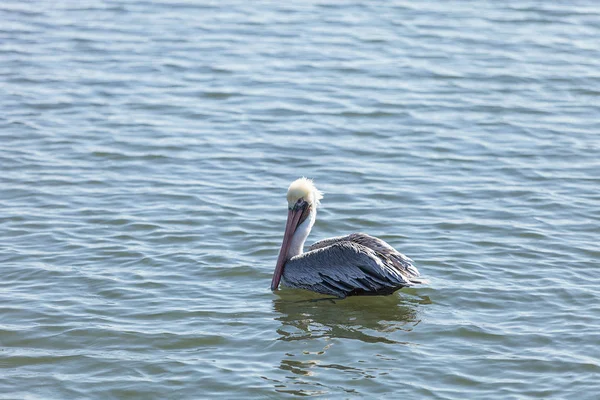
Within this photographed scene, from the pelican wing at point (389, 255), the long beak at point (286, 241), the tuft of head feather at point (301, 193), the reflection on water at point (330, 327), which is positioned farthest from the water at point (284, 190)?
the tuft of head feather at point (301, 193)

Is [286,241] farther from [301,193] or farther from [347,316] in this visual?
[347,316]

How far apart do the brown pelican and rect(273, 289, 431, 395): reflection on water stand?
4.8 inches

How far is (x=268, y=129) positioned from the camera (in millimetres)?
11453

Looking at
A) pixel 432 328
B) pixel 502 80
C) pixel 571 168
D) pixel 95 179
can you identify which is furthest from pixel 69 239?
pixel 502 80

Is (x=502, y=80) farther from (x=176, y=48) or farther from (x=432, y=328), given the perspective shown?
(x=432, y=328)

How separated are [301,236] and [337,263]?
62 centimetres

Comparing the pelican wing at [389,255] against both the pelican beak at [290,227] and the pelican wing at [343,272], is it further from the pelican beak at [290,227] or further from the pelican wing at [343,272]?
the pelican beak at [290,227]

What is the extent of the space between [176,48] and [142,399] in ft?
27.8

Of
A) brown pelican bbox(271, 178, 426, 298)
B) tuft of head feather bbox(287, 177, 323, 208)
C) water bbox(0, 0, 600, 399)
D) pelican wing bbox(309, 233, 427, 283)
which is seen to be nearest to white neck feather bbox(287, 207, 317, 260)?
brown pelican bbox(271, 178, 426, 298)

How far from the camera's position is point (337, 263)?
795cm

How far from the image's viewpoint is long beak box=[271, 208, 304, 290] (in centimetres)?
808

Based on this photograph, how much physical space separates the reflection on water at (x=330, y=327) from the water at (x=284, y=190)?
24mm

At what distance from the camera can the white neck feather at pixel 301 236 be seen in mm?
8398

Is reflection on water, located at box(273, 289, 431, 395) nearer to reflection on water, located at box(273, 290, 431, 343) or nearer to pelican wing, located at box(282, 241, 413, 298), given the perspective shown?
reflection on water, located at box(273, 290, 431, 343)
